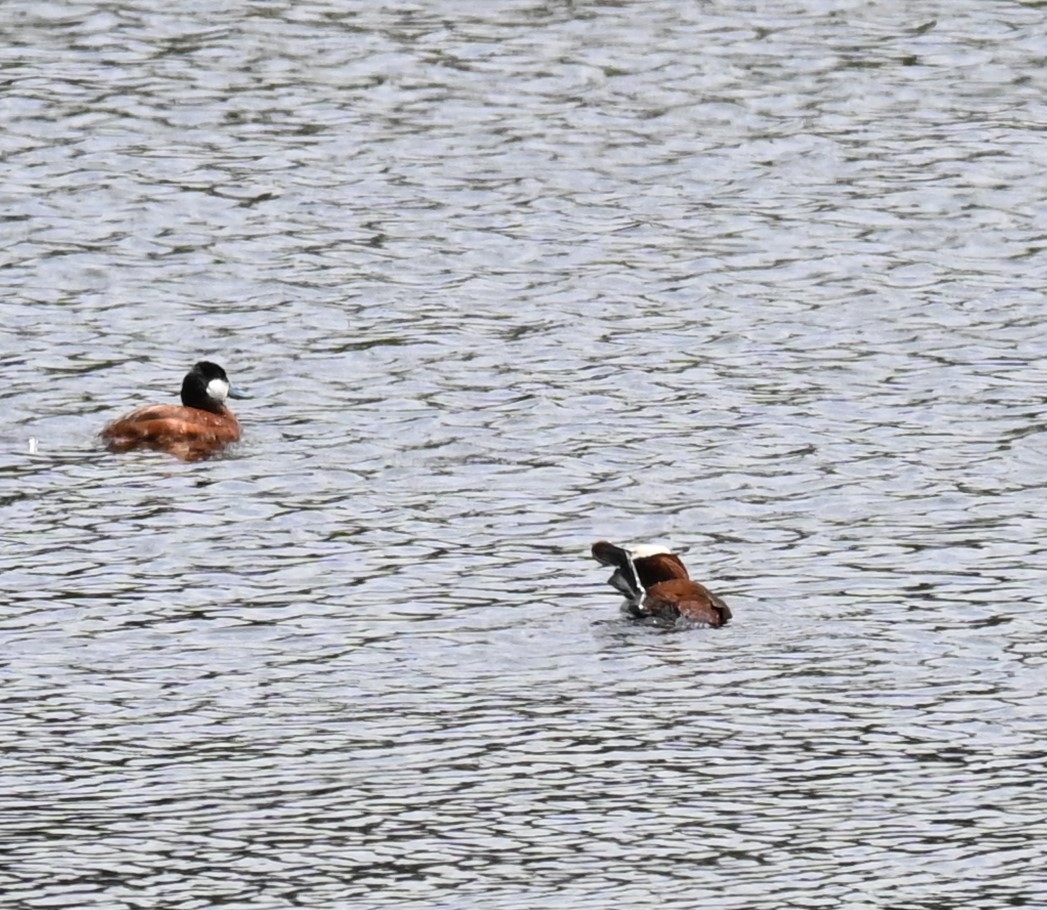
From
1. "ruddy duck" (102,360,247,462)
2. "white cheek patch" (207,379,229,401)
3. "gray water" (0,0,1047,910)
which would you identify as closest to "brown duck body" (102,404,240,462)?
"ruddy duck" (102,360,247,462)

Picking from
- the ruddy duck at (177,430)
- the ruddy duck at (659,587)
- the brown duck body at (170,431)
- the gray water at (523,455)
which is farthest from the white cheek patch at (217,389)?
the ruddy duck at (659,587)

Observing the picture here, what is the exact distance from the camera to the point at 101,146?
25812 mm

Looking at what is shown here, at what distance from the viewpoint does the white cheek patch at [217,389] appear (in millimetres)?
18609

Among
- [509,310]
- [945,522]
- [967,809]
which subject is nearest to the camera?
[967,809]

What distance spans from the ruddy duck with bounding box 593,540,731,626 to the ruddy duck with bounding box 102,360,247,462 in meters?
4.22

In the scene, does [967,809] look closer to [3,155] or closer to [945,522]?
[945,522]

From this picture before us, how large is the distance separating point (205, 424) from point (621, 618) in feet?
14.5

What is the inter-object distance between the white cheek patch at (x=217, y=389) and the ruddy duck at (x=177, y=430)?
0.79 feet

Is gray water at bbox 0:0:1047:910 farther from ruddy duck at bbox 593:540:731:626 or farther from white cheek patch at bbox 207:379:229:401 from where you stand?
white cheek patch at bbox 207:379:229:401

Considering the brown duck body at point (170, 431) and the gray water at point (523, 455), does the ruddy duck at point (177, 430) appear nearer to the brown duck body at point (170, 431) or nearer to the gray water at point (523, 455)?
the brown duck body at point (170, 431)

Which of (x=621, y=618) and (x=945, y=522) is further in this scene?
(x=945, y=522)

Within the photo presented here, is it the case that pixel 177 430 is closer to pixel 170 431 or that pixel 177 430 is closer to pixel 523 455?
pixel 170 431

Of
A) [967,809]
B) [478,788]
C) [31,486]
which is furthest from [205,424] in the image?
[967,809]

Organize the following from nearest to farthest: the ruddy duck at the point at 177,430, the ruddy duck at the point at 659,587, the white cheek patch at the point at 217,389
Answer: the ruddy duck at the point at 659,587
the ruddy duck at the point at 177,430
the white cheek patch at the point at 217,389
